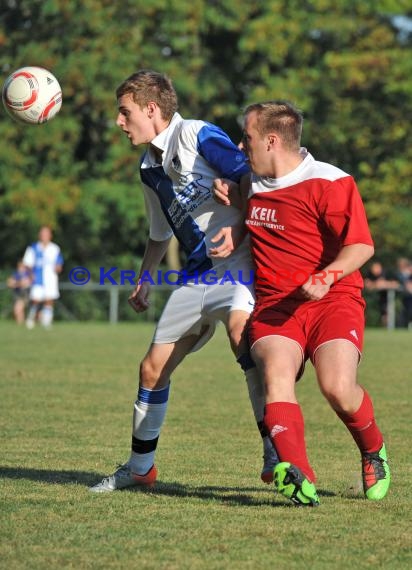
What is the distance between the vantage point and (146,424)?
6.36 metres

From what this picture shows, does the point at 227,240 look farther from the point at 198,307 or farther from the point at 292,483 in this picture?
the point at 292,483

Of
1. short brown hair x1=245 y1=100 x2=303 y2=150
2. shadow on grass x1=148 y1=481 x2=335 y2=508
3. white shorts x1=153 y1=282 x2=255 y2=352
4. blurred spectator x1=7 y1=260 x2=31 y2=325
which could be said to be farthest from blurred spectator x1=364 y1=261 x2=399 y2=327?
short brown hair x1=245 y1=100 x2=303 y2=150

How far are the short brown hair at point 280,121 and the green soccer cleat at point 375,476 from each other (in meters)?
1.67

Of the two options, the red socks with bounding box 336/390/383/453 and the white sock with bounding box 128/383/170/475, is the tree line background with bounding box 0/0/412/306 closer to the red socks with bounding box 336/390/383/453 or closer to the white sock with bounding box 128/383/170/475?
the white sock with bounding box 128/383/170/475

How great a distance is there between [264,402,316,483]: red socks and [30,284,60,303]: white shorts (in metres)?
20.8

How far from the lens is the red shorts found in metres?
5.73

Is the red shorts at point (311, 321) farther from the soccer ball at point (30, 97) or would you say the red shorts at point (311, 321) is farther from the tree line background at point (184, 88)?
the tree line background at point (184, 88)

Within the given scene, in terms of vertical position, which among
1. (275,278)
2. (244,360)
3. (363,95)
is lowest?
(244,360)

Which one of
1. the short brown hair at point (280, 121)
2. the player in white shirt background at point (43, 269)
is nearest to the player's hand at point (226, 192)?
the short brown hair at point (280, 121)

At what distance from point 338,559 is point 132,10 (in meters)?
32.5

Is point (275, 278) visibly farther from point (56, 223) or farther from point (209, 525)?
point (56, 223)

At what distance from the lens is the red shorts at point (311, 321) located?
225 inches

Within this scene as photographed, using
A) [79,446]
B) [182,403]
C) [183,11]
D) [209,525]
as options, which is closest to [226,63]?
[183,11]

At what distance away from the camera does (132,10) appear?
116 feet
